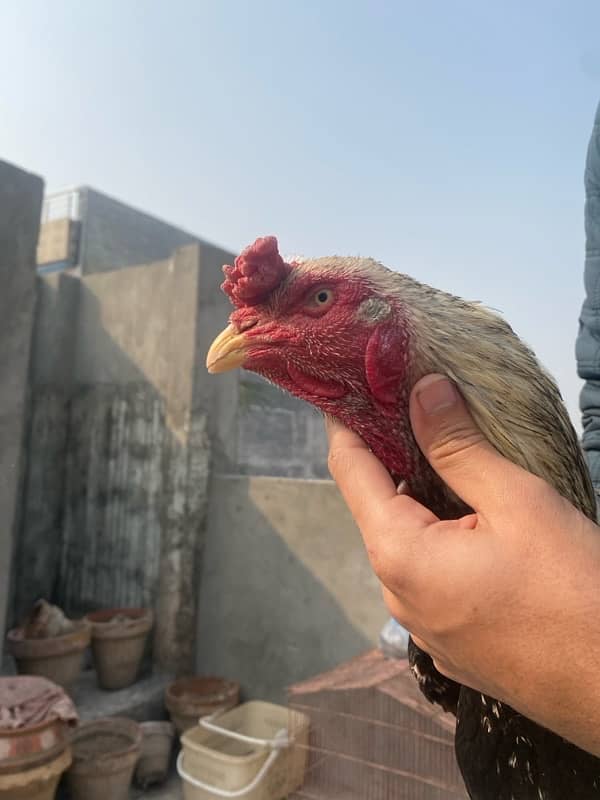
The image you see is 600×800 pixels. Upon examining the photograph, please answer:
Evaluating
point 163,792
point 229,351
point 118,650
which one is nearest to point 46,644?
point 118,650

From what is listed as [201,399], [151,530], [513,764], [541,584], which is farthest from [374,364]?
[151,530]

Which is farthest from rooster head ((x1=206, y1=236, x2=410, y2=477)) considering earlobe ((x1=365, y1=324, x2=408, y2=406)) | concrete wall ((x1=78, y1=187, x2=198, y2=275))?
concrete wall ((x1=78, y1=187, x2=198, y2=275))

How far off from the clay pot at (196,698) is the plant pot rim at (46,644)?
91 cm

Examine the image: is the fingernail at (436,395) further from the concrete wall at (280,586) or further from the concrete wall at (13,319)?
the concrete wall at (13,319)

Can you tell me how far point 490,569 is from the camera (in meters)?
0.78

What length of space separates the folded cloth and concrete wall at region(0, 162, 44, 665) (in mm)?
1104

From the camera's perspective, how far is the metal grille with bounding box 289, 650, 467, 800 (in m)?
2.66

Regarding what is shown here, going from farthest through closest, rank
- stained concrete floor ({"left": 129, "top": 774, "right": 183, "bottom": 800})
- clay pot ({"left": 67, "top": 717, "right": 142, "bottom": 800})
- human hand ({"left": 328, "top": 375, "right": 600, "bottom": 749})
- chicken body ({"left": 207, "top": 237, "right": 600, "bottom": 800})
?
stained concrete floor ({"left": 129, "top": 774, "right": 183, "bottom": 800}) < clay pot ({"left": 67, "top": 717, "right": 142, "bottom": 800}) < chicken body ({"left": 207, "top": 237, "right": 600, "bottom": 800}) < human hand ({"left": 328, "top": 375, "right": 600, "bottom": 749})

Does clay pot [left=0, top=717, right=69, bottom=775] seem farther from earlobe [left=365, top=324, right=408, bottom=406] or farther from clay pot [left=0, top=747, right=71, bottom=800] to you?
earlobe [left=365, top=324, right=408, bottom=406]

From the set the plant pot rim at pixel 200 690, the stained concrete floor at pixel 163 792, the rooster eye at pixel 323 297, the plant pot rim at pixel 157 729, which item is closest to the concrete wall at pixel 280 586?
the plant pot rim at pixel 200 690

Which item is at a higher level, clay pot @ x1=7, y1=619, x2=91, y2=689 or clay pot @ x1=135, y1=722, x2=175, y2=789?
clay pot @ x1=7, y1=619, x2=91, y2=689

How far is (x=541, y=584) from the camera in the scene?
74cm

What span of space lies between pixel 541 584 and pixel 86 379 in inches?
259

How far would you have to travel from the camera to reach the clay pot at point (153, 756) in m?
4.59
